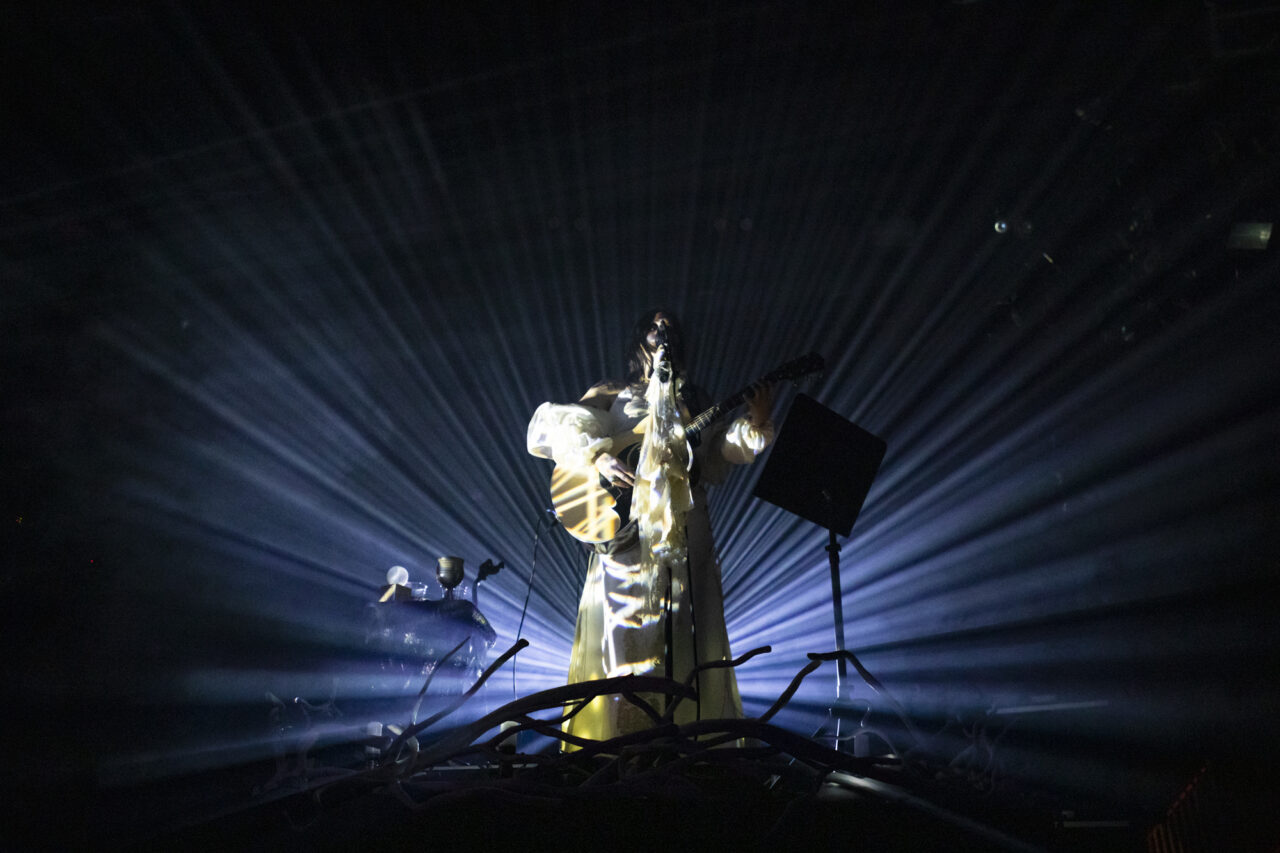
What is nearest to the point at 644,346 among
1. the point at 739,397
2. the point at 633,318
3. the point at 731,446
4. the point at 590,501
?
the point at 739,397

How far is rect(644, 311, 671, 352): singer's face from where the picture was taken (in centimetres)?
296

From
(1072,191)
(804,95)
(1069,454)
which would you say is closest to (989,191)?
(1072,191)

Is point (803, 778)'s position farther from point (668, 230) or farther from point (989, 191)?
point (668, 230)

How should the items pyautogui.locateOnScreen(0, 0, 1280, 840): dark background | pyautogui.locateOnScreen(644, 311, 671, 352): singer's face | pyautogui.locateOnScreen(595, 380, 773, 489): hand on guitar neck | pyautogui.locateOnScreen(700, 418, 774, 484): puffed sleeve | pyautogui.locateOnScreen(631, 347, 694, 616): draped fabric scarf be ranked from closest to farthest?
pyautogui.locateOnScreen(631, 347, 694, 616): draped fabric scarf
pyautogui.locateOnScreen(0, 0, 1280, 840): dark background
pyautogui.locateOnScreen(595, 380, 773, 489): hand on guitar neck
pyautogui.locateOnScreen(700, 418, 774, 484): puffed sleeve
pyautogui.locateOnScreen(644, 311, 671, 352): singer's face

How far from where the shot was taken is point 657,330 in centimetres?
298

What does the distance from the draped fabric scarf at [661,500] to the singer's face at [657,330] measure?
505 millimetres

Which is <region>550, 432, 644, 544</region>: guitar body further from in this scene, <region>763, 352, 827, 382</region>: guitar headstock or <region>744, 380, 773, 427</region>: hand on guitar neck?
<region>763, 352, 827, 382</region>: guitar headstock

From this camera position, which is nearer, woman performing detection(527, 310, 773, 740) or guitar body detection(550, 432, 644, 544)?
woman performing detection(527, 310, 773, 740)

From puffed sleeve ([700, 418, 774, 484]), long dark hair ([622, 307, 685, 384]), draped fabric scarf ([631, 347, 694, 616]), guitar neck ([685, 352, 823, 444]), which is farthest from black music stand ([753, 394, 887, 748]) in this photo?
long dark hair ([622, 307, 685, 384])

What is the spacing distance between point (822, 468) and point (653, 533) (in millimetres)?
783

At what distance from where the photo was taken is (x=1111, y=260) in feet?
11.2

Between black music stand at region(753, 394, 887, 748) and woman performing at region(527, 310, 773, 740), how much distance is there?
0.15 m

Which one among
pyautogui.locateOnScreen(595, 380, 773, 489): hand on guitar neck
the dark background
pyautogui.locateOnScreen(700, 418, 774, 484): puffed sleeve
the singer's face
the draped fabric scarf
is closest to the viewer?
Answer: the draped fabric scarf

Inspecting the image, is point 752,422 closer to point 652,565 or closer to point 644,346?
point 644,346
